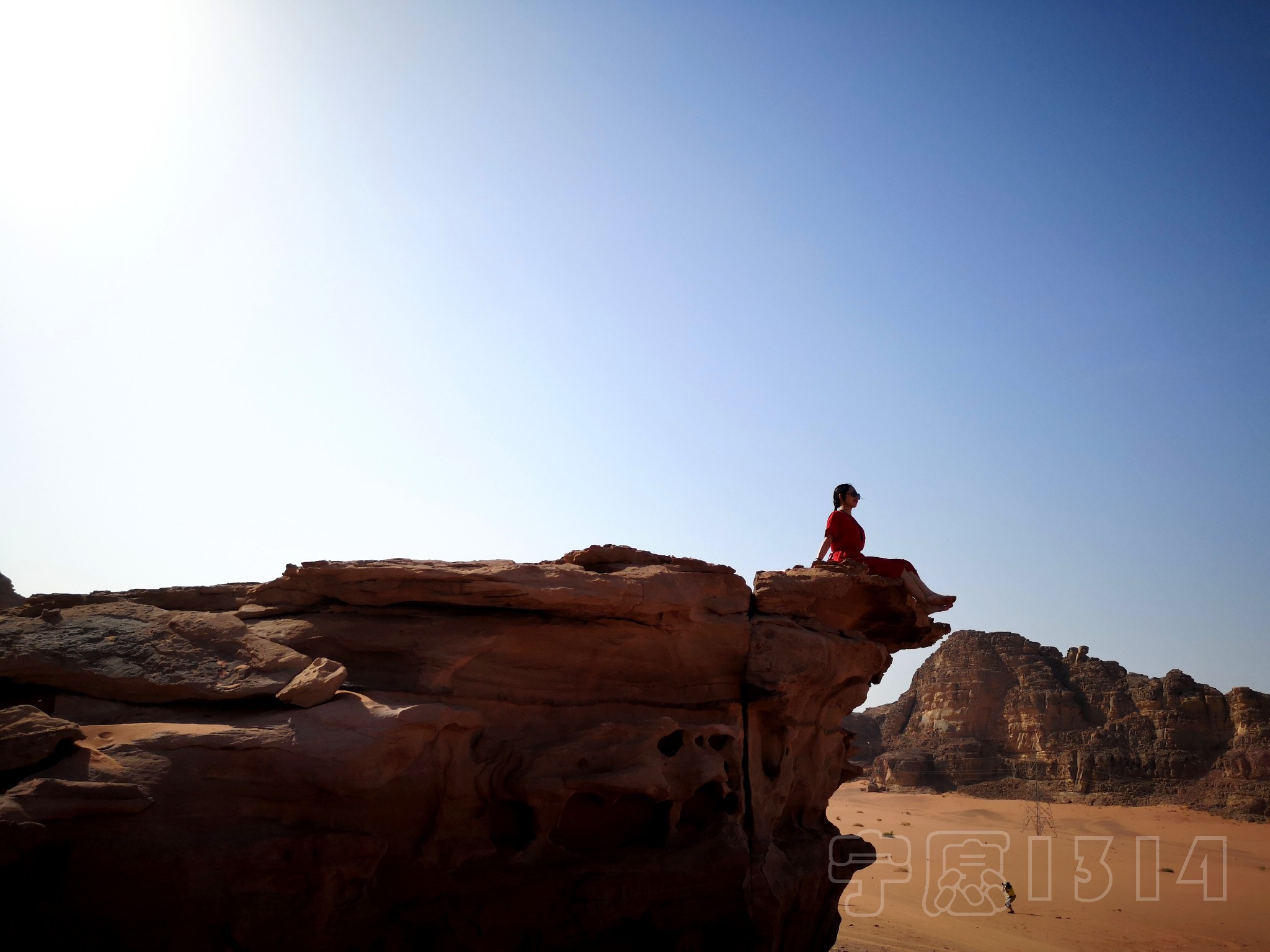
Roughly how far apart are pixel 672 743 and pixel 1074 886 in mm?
19746

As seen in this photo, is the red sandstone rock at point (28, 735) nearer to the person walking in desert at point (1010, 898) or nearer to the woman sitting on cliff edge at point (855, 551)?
the woman sitting on cliff edge at point (855, 551)

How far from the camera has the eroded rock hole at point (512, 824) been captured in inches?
339

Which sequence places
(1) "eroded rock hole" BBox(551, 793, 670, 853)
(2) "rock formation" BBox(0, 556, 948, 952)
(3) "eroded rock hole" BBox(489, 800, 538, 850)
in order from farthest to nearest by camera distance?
1. (1) "eroded rock hole" BBox(551, 793, 670, 853)
2. (3) "eroded rock hole" BBox(489, 800, 538, 850)
3. (2) "rock formation" BBox(0, 556, 948, 952)

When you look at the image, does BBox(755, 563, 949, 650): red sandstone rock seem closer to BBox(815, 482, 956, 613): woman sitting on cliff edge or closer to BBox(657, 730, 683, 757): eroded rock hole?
BBox(815, 482, 956, 613): woman sitting on cliff edge

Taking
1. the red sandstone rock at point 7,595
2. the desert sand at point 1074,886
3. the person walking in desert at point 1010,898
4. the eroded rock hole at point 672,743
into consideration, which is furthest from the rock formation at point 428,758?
the red sandstone rock at point 7,595

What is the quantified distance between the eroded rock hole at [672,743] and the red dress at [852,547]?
3768 mm

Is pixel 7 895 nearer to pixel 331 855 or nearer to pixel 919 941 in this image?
pixel 331 855

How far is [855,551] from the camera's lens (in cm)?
1212

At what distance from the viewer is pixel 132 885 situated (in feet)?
21.1

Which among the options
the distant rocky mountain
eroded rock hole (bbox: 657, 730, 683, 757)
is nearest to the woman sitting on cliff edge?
eroded rock hole (bbox: 657, 730, 683, 757)

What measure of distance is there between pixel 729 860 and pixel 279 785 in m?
5.26

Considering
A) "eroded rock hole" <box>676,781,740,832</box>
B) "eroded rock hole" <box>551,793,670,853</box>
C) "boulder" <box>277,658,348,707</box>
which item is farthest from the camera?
"eroded rock hole" <box>676,781,740,832</box>

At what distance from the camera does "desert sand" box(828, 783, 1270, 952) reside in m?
17.2

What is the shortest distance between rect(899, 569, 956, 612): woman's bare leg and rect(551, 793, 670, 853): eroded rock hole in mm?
5230
